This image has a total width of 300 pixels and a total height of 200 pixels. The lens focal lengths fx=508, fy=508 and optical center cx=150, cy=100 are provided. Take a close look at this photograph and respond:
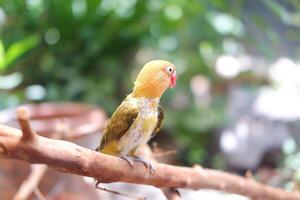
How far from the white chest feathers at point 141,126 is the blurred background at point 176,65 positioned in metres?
1.26

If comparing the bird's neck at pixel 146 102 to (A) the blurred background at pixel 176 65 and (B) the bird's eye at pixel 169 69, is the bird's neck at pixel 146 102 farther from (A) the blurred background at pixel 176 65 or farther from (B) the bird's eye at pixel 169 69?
(A) the blurred background at pixel 176 65

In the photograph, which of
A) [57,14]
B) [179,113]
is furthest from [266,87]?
[57,14]

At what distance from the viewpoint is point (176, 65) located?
6.18 ft

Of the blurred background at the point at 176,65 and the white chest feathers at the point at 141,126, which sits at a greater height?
the blurred background at the point at 176,65

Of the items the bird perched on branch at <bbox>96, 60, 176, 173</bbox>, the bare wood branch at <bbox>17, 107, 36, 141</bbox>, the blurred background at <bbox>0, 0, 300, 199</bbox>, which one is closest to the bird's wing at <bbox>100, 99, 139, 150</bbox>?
the bird perched on branch at <bbox>96, 60, 176, 173</bbox>

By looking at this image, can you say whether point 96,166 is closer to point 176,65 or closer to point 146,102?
point 146,102

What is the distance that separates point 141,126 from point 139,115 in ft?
0.06

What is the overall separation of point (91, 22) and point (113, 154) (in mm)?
1447

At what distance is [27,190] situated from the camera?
67 cm

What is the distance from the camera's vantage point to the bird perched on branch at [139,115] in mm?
518

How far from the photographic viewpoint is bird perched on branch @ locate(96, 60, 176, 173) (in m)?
0.52

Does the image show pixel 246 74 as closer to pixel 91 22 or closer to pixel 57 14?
pixel 91 22

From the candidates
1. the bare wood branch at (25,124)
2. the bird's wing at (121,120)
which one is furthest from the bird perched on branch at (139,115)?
the bare wood branch at (25,124)

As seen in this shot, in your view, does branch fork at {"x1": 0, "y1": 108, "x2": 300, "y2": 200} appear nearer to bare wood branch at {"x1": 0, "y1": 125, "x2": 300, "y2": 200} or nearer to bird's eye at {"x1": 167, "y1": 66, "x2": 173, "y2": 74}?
bare wood branch at {"x1": 0, "y1": 125, "x2": 300, "y2": 200}
